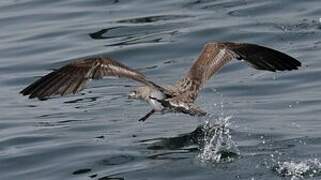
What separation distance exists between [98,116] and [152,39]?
3347 millimetres

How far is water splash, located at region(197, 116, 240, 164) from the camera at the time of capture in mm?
9164

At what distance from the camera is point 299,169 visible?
28.1 feet

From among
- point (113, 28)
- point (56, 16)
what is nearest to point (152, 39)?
point (113, 28)

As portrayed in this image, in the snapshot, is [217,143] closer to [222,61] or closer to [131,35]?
[222,61]

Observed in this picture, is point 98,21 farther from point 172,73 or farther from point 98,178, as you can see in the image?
point 98,178

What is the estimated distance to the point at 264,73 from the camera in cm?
1218

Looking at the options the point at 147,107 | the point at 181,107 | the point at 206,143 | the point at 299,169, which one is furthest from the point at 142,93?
the point at 299,169

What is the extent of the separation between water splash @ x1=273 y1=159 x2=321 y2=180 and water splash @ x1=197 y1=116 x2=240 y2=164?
0.52 meters

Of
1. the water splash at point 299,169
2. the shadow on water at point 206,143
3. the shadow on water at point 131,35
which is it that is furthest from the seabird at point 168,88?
the shadow on water at point 131,35

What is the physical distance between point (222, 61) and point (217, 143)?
2.23 feet

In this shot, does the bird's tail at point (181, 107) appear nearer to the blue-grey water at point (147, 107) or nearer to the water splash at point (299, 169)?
the blue-grey water at point (147, 107)

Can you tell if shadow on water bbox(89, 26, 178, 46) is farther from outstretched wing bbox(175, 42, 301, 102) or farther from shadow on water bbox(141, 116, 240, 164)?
outstretched wing bbox(175, 42, 301, 102)

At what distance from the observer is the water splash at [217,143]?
916 cm

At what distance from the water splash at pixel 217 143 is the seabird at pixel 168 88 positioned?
361 mm
